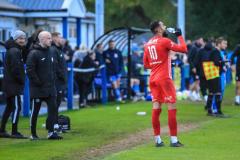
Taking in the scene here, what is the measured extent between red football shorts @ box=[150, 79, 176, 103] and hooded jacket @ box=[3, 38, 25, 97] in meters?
3.10

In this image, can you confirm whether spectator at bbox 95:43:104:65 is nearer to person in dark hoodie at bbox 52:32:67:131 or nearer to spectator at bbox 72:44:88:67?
spectator at bbox 72:44:88:67

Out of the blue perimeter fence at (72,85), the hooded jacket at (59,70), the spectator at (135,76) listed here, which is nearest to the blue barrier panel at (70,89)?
the blue perimeter fence at (72,85)

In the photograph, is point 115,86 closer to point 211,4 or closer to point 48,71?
Result: point 48,71

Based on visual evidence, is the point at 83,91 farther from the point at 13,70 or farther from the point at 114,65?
the point at 13,70

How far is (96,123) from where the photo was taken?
59.6 ft

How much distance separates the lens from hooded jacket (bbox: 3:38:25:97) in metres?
15.2

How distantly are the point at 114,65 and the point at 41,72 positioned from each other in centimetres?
1090

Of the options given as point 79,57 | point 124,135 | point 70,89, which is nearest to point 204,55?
point 70,89

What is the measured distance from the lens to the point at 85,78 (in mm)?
23203

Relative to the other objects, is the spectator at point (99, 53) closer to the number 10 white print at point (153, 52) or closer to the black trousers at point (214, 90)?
the black trousers at point (214, 90)

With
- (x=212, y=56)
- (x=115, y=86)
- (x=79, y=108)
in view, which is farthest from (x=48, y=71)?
(x=115, y=86)

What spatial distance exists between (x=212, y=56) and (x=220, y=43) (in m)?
0.41

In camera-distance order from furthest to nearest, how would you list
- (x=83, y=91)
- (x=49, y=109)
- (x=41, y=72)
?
(x=83, y=91) < (x=49, y=109) < (x=41, y=72)

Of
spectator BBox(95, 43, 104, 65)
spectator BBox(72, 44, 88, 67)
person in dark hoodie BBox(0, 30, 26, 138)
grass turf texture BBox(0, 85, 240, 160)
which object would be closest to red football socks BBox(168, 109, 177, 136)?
grass turf texture BBox(0, 85, 240, 160)
